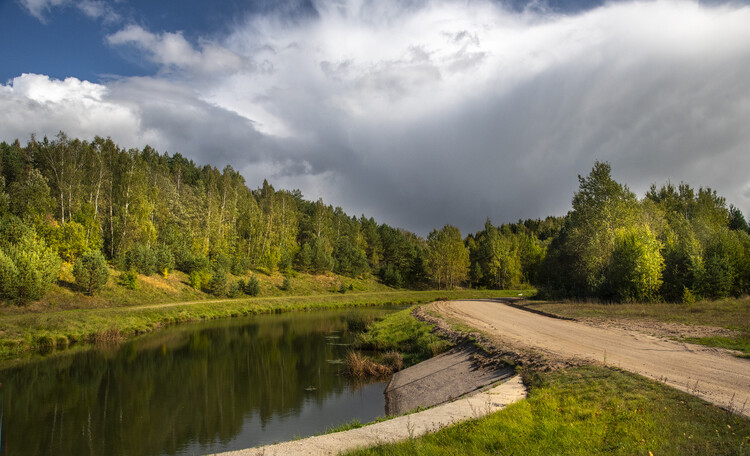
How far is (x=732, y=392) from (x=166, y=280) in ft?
222

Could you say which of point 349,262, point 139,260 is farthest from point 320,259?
point 139,260

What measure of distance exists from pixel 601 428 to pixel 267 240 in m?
90.6

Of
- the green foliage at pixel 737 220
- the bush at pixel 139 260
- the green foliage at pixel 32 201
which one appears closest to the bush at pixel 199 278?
the bush at pixel 139 260

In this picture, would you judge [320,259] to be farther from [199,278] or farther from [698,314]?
[698,314]

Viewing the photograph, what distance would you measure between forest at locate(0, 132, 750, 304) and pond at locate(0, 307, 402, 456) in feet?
66.2

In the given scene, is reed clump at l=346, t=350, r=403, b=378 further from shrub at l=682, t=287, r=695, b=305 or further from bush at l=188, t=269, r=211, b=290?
bush at l=188, t=269, r=211, b=290

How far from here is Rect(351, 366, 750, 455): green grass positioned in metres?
8.50

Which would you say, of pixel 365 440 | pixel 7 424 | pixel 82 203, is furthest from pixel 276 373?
pixel 82 203

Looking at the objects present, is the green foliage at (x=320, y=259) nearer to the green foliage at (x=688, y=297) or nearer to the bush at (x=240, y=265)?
the bush at (x=240, y=265)

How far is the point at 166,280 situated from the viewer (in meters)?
64.8

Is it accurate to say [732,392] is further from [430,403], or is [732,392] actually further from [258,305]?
[258,305]

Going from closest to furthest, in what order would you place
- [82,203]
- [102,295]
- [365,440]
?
[365,440]
[102,295]
[82,203]

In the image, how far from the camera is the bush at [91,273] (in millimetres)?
48219

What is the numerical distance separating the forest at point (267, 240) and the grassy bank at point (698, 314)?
316 centimetres
